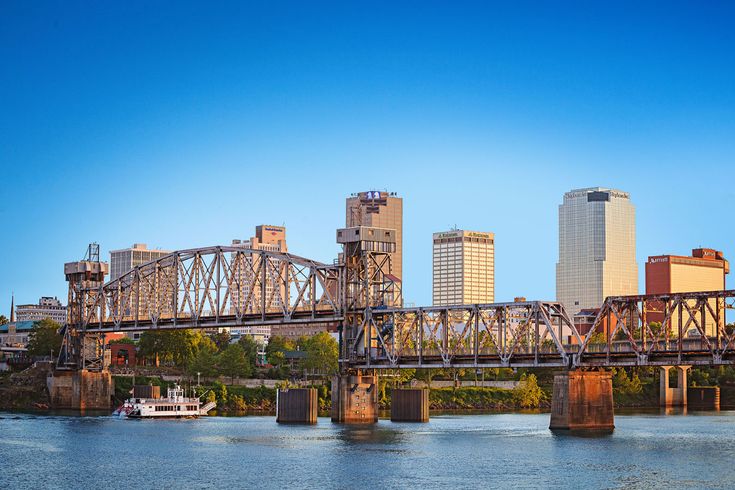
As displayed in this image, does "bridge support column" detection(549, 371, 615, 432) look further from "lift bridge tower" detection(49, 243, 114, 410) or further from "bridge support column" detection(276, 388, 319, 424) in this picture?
"lift bridge tower" detection(49, 243, 114, 410)

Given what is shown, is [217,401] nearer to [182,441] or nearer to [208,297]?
[208,297]

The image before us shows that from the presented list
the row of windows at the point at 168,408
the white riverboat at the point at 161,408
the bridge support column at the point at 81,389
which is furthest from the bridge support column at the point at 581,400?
the bridge support column at the point at 81,389

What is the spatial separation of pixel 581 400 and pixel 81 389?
89.2 meters

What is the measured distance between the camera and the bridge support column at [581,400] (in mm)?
129250

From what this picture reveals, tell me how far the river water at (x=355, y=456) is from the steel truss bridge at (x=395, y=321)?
8.07 metres

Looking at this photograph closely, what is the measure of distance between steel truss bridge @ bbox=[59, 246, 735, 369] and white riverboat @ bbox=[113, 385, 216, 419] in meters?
12.5

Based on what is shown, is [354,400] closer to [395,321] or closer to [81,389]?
[395,321]

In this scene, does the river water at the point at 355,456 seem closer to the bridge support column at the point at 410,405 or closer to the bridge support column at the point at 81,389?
the bridge support column at the point at 410,405

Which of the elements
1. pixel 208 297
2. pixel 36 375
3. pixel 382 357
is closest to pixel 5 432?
pixel 382 357

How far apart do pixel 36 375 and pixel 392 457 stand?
10949 centimetres

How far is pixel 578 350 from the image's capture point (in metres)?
132

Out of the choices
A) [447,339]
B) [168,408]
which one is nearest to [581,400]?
[447,339]

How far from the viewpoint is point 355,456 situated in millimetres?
105375

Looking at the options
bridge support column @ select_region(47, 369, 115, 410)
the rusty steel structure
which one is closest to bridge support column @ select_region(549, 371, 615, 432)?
the rusty steel structure
